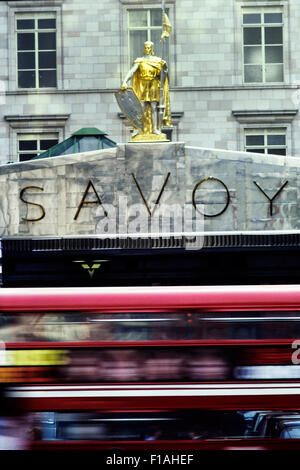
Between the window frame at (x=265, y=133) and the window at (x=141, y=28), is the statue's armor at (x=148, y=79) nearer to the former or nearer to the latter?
the window at (x=141, y=28)

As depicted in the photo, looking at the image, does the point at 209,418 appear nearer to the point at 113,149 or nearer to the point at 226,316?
the point at 226,316

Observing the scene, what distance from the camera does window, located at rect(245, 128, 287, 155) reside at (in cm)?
2794

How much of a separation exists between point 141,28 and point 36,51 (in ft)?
11.3

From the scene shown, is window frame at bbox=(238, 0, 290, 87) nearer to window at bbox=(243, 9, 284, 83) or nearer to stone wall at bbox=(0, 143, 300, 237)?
window at bbox=(243, 9, 284, 83)

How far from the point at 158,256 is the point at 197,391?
13.9 m

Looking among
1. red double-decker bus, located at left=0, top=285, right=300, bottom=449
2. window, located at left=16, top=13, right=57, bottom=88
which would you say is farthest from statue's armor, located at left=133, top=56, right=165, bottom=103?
red double-decker bus, located at left=0, top=285, right=300, bottom=449

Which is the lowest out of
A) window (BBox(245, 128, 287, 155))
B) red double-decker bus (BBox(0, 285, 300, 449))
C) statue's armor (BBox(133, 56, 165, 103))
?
red double-decker bus (BBox(0, 285, 300, 449))

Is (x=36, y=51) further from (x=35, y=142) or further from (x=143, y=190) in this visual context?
(x=143, y=190)

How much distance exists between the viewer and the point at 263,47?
28344 mm

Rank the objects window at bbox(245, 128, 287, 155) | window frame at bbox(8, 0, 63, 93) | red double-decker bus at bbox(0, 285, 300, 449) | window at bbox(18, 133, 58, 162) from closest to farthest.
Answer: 1. red double-decker bus at bbox(0, 285, 300, 449)
2. window at bbox(245, 128, 287, 155)
3. window at bbox(18, 133, 58, 162)
4. window frame at bbox(8, 0, 63, 93)

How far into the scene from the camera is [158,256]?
24.0 m

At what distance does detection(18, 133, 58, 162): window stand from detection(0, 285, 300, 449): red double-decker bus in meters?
18.1

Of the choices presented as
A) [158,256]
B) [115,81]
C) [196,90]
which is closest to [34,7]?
[115,81]

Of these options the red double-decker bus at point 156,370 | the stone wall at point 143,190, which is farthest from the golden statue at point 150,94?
the red double-decker bus at point 156,370
